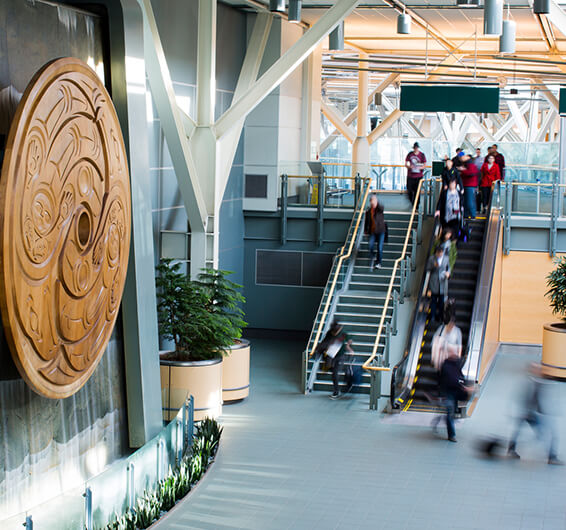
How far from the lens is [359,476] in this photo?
13.2 metres

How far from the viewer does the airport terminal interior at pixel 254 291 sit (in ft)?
32.2

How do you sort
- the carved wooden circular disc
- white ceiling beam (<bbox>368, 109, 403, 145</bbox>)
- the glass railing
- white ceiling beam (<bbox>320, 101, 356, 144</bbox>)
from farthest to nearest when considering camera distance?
1. white ceiling beam (<bbox>320, 101, 356, 144</bbox>)
2. white ceiling beam (<bbox>368, 109, 403, 145</bbox>)
3. the carved wooden circular disc
4. the glass railing

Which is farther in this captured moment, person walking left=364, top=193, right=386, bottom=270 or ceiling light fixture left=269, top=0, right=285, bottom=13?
person walking left=364, top=193, right=386, bottom=270

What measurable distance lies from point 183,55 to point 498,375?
31.7ft

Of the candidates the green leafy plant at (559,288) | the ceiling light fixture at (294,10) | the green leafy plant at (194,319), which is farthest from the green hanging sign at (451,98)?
the green leafy plant at (194,319)

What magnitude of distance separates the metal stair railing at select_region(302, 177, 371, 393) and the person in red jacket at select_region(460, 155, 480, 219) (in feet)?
8.73

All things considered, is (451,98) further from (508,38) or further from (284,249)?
(284,249)

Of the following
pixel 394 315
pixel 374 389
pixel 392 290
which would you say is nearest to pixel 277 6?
pixel 394 315

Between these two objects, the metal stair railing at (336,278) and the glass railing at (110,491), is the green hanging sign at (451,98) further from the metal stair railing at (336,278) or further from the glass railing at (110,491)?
the glass railing at (110,491)

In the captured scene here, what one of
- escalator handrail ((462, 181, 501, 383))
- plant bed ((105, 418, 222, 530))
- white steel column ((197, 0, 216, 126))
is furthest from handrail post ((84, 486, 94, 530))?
escalator handrail ((462, 181, 501, 383))

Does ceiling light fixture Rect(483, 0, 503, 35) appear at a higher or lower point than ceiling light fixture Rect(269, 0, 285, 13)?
lower

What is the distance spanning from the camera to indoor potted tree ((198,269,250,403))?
16.3m

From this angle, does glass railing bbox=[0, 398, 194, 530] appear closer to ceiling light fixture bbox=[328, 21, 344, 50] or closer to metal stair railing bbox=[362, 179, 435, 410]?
metal stair railing bbox=[362, 179, 435, 410]

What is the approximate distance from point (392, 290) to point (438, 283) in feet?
7.42
